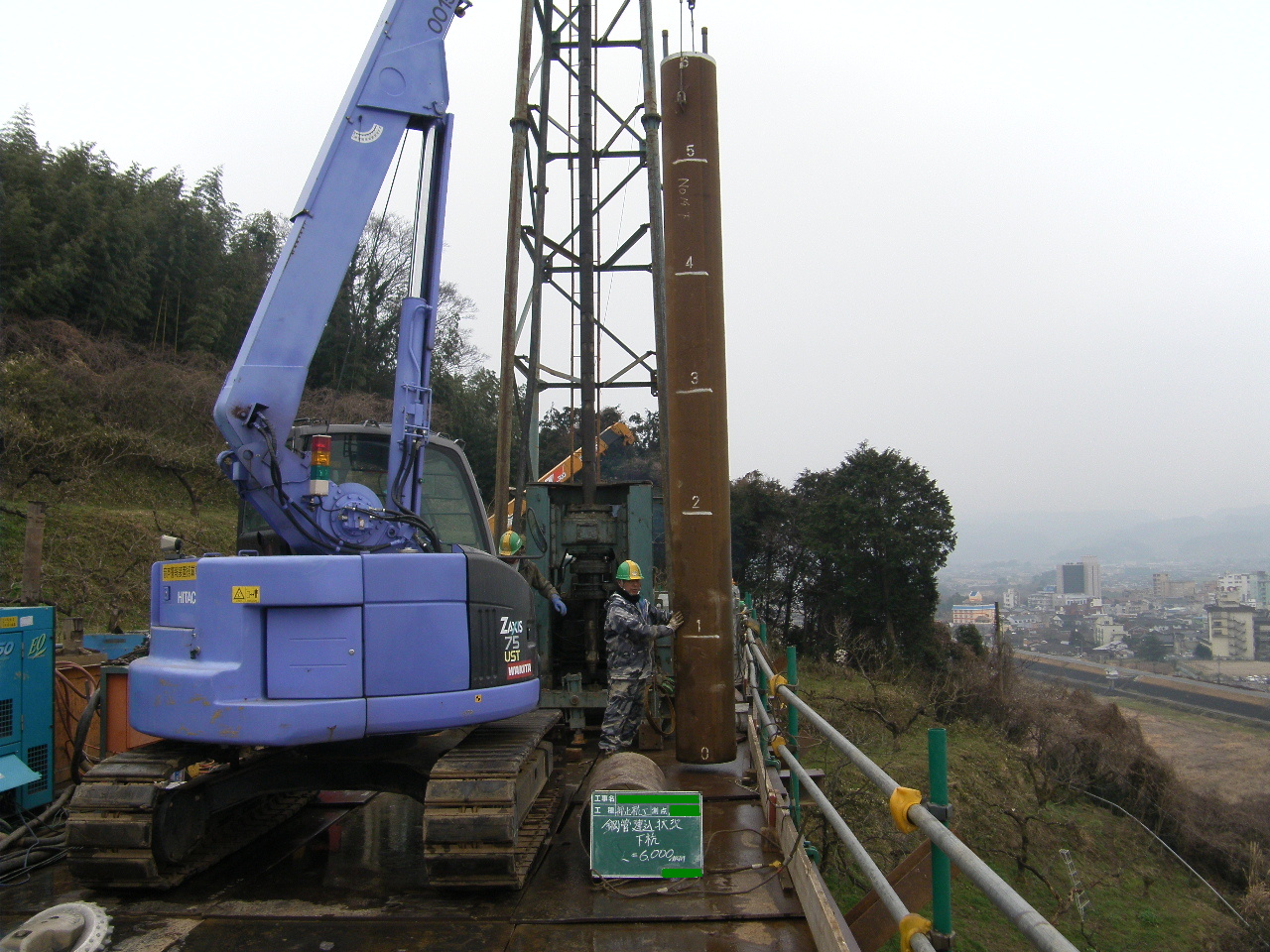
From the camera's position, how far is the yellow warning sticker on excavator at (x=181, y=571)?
4609mm

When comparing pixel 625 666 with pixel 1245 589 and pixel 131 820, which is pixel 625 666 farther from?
pixel 1245 589

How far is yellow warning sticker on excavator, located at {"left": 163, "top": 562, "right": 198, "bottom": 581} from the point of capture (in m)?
4.61

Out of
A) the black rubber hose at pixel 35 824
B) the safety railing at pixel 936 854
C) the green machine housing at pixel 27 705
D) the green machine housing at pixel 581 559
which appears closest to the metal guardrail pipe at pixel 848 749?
the safety railing at pixel 936 854

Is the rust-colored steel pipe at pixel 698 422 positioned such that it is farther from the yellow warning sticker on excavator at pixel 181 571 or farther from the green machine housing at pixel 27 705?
the green machine housing at pixel 27 705

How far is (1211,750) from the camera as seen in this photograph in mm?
26812

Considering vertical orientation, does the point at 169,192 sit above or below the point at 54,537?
above

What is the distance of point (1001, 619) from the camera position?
25.3 m

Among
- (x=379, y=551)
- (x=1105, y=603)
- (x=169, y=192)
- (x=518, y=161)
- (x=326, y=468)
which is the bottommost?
(x=1105, y=603)

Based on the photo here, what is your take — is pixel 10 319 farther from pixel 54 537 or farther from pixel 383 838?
pixel 383 838

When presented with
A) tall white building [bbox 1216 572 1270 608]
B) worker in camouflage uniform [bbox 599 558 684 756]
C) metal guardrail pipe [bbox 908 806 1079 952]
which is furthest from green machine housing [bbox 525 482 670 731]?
tall white building [bbox 1216 572 1270 608]

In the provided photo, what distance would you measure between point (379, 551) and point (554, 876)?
6.70ft

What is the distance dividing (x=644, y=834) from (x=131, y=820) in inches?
98.9

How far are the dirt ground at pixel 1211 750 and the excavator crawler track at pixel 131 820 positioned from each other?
74.5ft

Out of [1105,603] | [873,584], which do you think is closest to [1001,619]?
[873,584]
